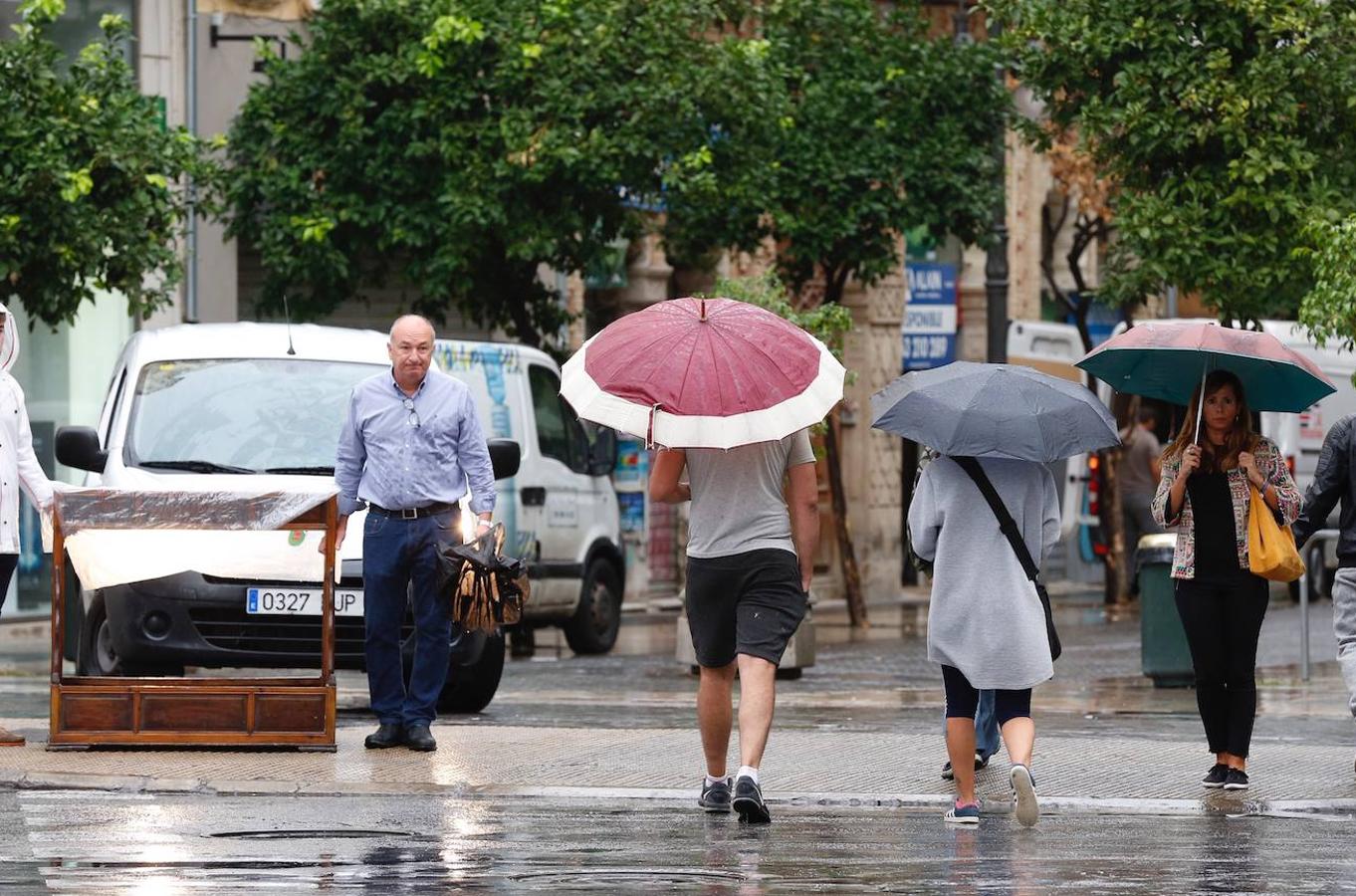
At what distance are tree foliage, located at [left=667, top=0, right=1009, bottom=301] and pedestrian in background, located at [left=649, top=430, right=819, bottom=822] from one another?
1473 centimetres

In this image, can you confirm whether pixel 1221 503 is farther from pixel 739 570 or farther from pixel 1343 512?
pixel 739 570

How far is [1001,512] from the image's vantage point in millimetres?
9703

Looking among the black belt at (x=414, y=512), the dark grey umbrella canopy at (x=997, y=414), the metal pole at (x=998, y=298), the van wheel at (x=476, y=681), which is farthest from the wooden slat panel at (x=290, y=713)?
the metal pole at (x=998, y=298)

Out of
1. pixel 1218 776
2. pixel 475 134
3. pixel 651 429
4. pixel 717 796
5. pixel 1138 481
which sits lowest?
pixel 1138 481

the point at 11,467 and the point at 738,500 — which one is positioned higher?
the point at 738,500

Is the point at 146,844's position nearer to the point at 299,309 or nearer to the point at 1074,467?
the point at 299,309

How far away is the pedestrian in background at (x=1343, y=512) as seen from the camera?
11297 millimetres

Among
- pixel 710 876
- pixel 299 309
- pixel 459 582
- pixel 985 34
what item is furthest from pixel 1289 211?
pixel 985 34

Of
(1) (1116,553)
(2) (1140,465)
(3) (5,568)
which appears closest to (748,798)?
(3) (5,568)

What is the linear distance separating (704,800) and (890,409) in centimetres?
147

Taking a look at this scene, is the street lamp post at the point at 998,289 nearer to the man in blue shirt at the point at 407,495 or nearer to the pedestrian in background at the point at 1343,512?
the pedestrian in background at the point at 1343,512

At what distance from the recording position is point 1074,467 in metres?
32.3

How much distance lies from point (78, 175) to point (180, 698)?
24.8 feet

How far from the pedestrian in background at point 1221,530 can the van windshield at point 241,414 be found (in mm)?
4635
